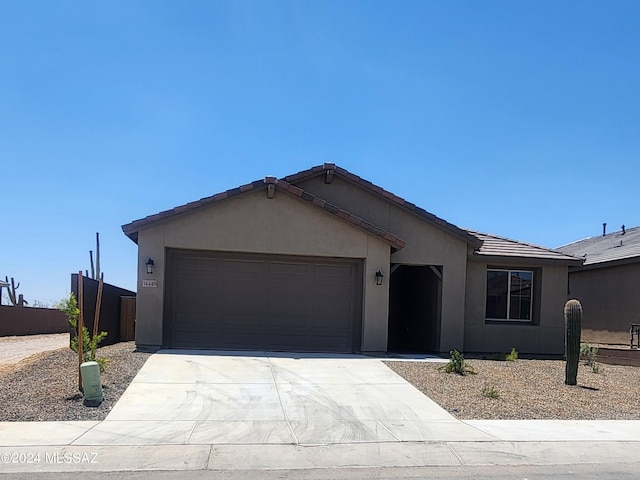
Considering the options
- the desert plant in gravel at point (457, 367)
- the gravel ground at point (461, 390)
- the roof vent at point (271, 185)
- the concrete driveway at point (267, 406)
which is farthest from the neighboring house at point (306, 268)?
the desert plant in gravel at point (457, 367)

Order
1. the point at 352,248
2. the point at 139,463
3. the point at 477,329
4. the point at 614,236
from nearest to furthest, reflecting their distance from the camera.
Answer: the point at 139,463
the point at 352,248
the point at 477,329
the point at 614,236

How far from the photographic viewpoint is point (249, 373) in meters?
12.2

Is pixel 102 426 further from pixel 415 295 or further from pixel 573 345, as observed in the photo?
pixel 415 295

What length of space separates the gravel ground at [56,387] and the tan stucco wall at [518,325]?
9403 mm

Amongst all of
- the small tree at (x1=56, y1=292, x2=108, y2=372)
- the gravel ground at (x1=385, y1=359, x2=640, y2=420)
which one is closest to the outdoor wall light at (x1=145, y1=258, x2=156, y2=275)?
the small tree at (x1=56, y1=292, x2=108, y2=372)

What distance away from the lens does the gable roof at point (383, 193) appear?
54.7 feet

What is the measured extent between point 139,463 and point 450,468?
3685 millimetres

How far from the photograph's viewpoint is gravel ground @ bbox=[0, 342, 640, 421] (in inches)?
367

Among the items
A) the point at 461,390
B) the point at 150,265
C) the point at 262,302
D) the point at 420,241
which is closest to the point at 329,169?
the point at 420,241

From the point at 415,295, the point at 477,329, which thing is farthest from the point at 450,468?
the point at 415,295

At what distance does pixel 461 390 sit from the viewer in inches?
446

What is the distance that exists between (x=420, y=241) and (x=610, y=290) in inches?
373

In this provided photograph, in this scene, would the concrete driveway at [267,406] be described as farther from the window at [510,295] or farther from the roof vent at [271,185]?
the window at [510,295]

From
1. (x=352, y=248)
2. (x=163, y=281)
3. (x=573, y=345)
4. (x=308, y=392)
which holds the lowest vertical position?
(x=308, y=392)
